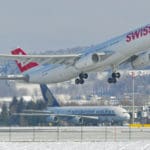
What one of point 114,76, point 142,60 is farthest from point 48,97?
point 142,60

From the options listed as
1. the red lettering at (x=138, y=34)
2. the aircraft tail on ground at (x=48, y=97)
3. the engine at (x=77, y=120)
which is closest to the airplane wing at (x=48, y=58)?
the red lettering at (x=138, y=34)

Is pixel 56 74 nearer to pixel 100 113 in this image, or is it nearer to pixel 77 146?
pixel 77 146

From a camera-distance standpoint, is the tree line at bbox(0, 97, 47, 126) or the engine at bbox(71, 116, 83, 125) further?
the tree line at bbox(0, 97, 47, 126)

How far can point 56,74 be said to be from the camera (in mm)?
→ 70812

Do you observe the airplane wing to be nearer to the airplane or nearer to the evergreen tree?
the airplane

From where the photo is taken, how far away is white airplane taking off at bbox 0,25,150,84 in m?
64.6

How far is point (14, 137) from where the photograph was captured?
6072 centimetres

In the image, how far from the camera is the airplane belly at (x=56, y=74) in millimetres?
70125

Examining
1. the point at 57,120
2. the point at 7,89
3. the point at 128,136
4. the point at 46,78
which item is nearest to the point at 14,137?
the point at 128,136

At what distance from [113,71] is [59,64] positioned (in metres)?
4.85

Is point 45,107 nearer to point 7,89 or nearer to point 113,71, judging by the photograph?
point 7,89

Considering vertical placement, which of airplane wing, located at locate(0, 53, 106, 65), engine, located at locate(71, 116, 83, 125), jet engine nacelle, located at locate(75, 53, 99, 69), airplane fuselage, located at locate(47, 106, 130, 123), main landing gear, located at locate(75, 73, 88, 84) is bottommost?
engine, located at locate(71, 116, 83, 125)

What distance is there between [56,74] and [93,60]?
4.88m

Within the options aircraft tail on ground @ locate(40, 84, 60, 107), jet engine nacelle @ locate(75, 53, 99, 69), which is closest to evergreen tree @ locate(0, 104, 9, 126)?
aircraft tail on ground @ locate(40, 84, 60, 107)
